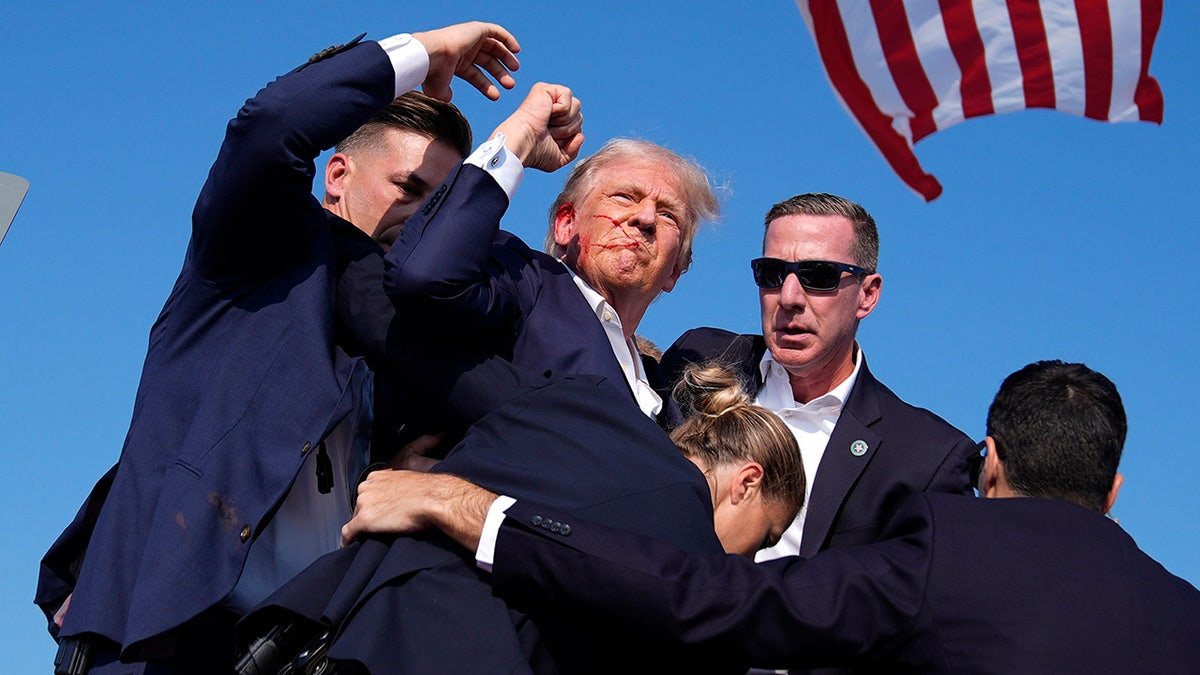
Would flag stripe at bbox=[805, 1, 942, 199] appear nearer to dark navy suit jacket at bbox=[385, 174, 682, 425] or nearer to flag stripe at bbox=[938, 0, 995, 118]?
flag stripe at bbox=[938, 0, 995, 118]

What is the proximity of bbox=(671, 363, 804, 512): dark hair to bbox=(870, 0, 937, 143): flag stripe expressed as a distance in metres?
1.69

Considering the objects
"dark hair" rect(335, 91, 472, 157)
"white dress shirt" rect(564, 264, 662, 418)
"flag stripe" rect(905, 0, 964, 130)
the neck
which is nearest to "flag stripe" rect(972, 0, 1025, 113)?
"flag stripe" rect(905, 0, 964, 130)

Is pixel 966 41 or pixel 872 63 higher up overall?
pixel 966 41

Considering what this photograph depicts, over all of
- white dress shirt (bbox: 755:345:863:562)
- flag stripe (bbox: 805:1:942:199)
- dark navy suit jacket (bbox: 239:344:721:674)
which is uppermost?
flag stripe (bbox: 805:1:942:199)

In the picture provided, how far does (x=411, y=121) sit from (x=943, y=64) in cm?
215

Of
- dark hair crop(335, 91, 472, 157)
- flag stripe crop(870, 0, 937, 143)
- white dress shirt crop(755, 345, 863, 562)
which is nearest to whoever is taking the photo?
dark hair crop(335, 91, 472, 157)

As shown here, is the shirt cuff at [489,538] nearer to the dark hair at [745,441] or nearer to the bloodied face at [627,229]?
the dark hair at [745,441]

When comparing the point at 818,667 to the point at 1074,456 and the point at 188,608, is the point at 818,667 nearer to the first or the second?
the point at 1074,456

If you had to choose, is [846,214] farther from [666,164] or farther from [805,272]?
[666,164]

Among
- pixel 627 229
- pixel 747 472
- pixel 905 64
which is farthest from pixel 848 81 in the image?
pixel 747 472

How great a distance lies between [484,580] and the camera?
11.5 feet

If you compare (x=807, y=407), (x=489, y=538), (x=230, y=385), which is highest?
(x=807, y=407)

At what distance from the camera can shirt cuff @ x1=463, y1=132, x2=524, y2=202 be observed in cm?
442

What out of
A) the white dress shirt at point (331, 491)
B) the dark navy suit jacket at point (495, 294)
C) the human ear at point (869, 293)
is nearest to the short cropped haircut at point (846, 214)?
the human ear at point (869, 293)
